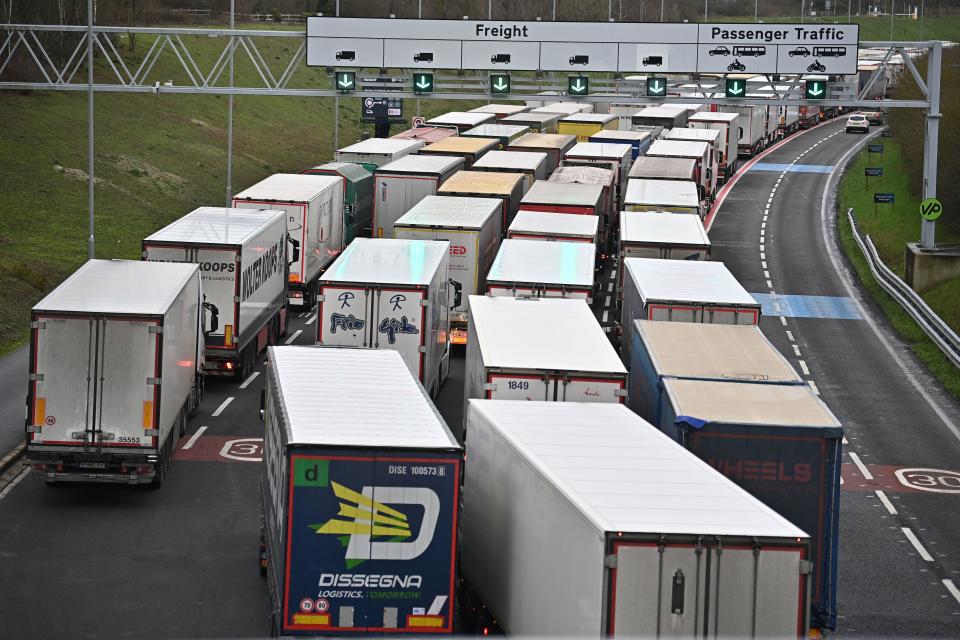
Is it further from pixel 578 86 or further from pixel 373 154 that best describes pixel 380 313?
pixel 373 154

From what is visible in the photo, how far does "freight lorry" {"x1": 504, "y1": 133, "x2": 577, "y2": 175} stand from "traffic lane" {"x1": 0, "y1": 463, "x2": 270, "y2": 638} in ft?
106

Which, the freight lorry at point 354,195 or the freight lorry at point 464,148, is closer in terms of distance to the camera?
the freight lorry at point 354,195

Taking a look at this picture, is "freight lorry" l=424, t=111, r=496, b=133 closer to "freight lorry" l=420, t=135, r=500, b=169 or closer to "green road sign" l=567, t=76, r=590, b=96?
"freight lorry" l=420, t=135, r=500, b=169

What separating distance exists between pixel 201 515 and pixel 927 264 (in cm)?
2753

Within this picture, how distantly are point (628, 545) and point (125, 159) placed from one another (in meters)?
56.0

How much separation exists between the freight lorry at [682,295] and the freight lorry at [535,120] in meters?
38.3

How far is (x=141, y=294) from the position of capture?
24172 millimetres

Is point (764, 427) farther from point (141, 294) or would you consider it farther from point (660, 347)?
point (141, 294)

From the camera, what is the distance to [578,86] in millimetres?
42688

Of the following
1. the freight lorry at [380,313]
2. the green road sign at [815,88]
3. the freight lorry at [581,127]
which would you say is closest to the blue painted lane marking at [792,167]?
the freight lorry at [581,127]

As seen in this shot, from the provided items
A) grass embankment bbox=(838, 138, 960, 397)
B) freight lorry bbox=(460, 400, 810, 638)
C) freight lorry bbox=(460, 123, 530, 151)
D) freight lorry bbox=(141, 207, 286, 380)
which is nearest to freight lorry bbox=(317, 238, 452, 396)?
freight lorry bbox=(141, 207, 286, 380)

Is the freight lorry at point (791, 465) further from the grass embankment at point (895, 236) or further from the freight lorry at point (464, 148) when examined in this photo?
the freight lorry at point (464, 148)

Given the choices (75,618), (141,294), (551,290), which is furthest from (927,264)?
(75,618)

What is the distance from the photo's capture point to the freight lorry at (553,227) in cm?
3650
